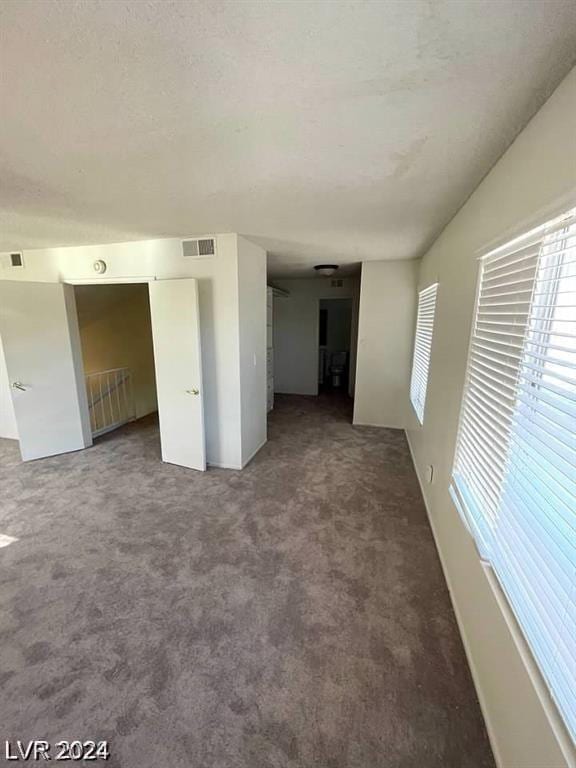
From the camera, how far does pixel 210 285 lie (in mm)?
3051

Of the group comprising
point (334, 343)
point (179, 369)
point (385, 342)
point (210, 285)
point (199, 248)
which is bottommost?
point (334, 343)

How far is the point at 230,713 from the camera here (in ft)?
4.19

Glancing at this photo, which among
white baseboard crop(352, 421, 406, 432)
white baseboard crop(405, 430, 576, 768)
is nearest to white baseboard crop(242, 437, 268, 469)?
white baseboard crop(352, 421, 406, 432)

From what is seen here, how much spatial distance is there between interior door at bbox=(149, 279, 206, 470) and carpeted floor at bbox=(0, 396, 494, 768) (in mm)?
487

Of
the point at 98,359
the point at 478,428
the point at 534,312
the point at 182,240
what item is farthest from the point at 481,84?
the point at 98,359

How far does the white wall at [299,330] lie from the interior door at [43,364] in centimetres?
368

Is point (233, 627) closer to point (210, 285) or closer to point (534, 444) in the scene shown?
point (534, 444)

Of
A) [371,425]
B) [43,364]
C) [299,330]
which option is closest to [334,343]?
[299,330]

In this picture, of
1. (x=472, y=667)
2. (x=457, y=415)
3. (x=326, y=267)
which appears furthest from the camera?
(x=326, y=267)

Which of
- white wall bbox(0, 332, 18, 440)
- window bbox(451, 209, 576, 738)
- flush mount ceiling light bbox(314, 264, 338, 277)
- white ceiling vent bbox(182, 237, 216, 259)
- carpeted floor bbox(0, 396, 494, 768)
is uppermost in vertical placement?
flush mount ceiling light bbox(314, 264, 338, 277)

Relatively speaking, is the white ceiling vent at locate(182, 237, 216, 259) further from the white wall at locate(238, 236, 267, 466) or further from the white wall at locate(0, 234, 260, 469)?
the white wall at locate(238, 236, 267, 466)

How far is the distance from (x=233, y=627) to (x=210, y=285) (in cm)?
270

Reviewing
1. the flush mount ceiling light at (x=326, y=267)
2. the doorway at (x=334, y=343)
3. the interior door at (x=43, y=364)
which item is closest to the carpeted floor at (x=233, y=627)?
the interior door at (x=43, y=364)

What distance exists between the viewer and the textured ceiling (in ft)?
2.63
